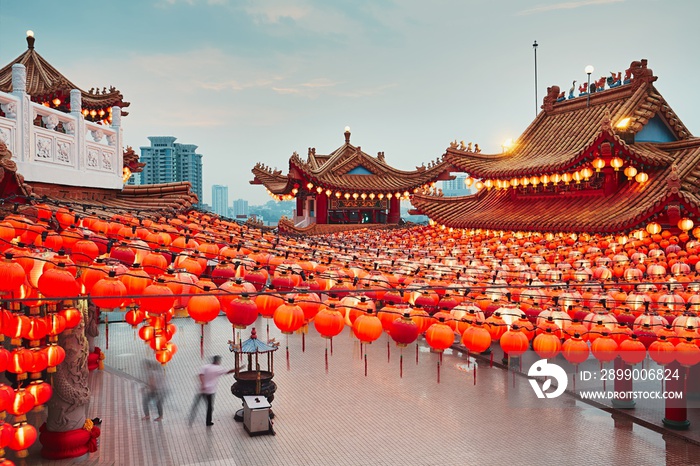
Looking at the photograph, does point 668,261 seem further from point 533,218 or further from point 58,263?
point 58,263

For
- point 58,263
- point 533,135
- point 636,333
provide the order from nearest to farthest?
point 58,263
point 636,333
point 533,135

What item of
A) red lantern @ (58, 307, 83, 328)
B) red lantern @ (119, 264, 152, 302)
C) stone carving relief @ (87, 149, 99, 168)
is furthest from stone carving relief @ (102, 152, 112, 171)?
red lantern @ (119, 264, 152, 302)

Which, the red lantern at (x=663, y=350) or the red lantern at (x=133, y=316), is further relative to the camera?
the red lantern at (x=133, y=316)

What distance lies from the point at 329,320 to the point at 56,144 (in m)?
5.93

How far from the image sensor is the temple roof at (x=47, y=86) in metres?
15.0

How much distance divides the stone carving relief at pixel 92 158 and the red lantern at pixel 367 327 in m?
6.48

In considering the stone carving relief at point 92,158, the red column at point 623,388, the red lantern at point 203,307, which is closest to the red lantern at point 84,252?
the red lantern at point 203,307

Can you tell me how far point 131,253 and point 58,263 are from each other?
4.09ft

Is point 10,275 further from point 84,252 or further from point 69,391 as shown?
point 69,391

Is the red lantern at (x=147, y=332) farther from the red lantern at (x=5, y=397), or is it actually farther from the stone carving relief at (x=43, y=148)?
the red lantern at (x=5, y=397)

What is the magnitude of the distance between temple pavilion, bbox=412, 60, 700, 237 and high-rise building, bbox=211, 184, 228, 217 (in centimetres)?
12642

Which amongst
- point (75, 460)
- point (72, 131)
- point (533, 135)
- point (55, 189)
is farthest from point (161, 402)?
point (533, 135)

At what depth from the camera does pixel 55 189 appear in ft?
30.3

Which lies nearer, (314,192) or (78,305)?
(78,305)
